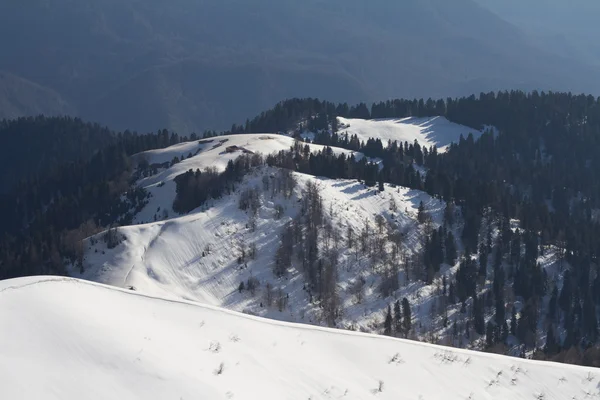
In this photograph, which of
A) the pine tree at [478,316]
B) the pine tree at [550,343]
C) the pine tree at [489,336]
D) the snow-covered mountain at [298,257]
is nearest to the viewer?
the pine tree at [550,343]

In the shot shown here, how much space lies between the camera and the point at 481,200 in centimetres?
10056

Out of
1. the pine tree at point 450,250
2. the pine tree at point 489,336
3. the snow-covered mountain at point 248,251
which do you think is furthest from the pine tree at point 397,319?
the pine tree at point 450,250

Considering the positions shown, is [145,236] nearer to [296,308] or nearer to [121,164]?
[296,308]

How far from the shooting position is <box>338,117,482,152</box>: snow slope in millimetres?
166625

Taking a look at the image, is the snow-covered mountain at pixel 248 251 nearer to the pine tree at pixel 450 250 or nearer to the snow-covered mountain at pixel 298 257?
the snow-covered mountain at pixel 298 257

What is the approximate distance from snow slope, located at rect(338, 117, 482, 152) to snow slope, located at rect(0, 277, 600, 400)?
134 meters

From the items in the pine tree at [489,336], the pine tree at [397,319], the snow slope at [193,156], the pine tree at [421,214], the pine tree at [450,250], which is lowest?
the pine tree at [489,336]

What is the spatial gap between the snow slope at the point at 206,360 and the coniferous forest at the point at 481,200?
21.0m

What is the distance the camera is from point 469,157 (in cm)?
15638

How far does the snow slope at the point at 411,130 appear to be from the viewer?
166625mm

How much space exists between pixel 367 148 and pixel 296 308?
69.2m

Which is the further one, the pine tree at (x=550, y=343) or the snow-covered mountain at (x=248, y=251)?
the snow-covered mountain at (x=248, y=251)

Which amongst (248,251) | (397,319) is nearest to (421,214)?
(397,319)

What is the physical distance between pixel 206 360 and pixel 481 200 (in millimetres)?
81361
